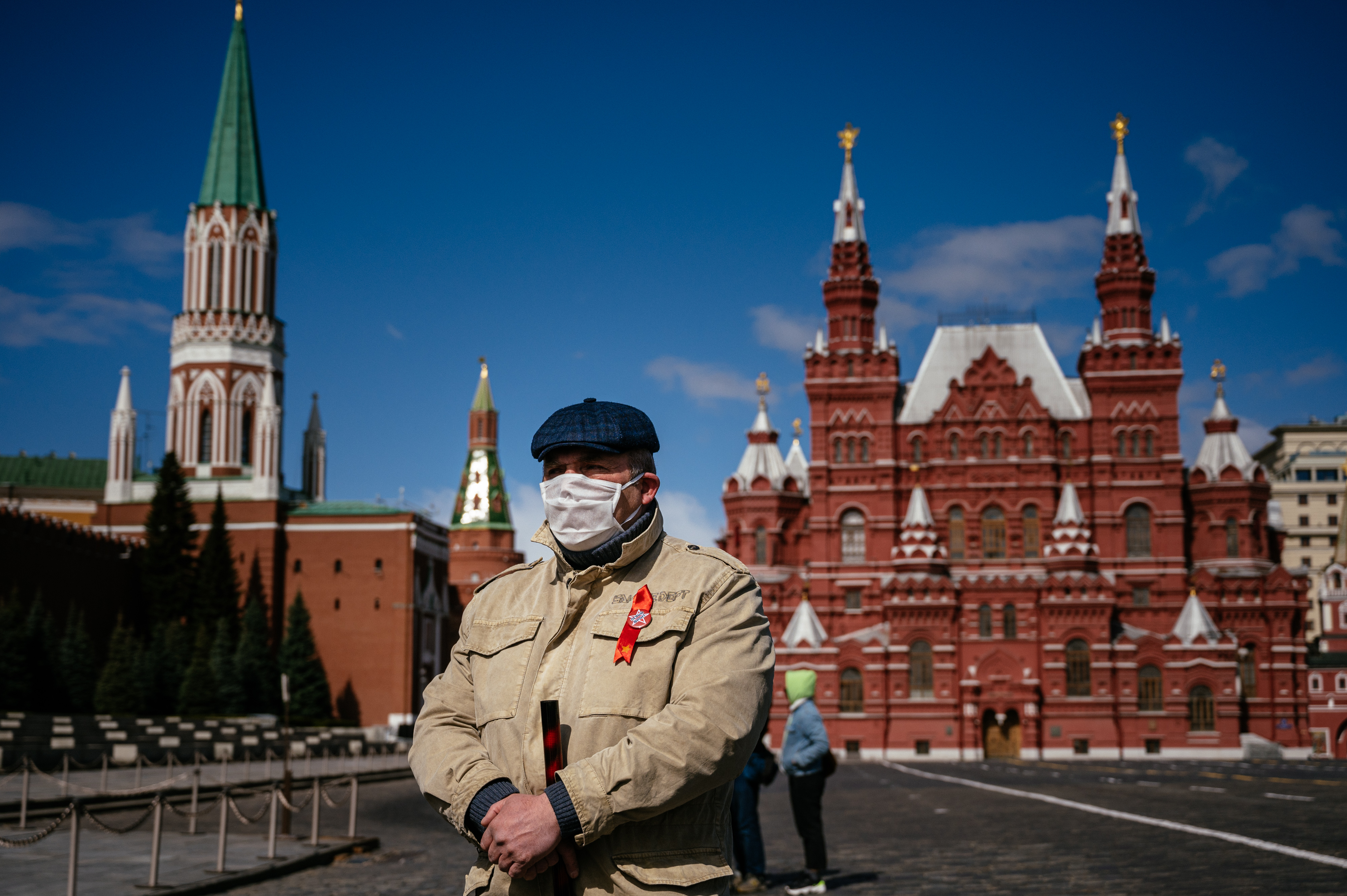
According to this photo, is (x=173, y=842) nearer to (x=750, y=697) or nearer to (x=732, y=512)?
(x=750, y=697)

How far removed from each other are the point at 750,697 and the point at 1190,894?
25.9 ft

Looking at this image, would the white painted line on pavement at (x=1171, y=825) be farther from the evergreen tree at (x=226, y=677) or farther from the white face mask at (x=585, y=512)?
the evergreen tree at (x=226, y=677)

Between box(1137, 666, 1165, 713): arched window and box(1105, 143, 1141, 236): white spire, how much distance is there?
19197 mm

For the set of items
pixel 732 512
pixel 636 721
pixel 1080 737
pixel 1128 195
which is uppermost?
pixel 1128 195

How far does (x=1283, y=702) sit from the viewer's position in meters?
53.2

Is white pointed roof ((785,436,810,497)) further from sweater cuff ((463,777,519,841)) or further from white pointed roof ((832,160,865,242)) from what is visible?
sweater cuff ((463,777,519,841))

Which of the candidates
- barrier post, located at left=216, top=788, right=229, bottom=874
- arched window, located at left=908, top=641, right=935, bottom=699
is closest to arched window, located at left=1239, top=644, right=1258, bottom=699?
arched window, located at left=908, top=641, right=935, bottom=699

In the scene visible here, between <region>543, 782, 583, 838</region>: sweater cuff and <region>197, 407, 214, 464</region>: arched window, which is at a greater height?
<region>197, 407, 214, 464</region>: arched window

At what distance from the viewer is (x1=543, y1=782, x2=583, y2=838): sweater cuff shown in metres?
3.56

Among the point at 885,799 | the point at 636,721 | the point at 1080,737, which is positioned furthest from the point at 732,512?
the point at 636,721

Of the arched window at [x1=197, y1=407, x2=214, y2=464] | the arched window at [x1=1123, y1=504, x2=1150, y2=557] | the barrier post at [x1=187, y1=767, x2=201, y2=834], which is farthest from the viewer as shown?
the arched window at [x1=197, y1=407, x2=214, y2=464]

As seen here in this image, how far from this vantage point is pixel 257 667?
5456 centimetres

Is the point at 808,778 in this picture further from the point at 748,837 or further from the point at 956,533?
the point at 956,533

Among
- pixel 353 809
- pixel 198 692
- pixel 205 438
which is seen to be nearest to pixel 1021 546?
pixel 198 692
